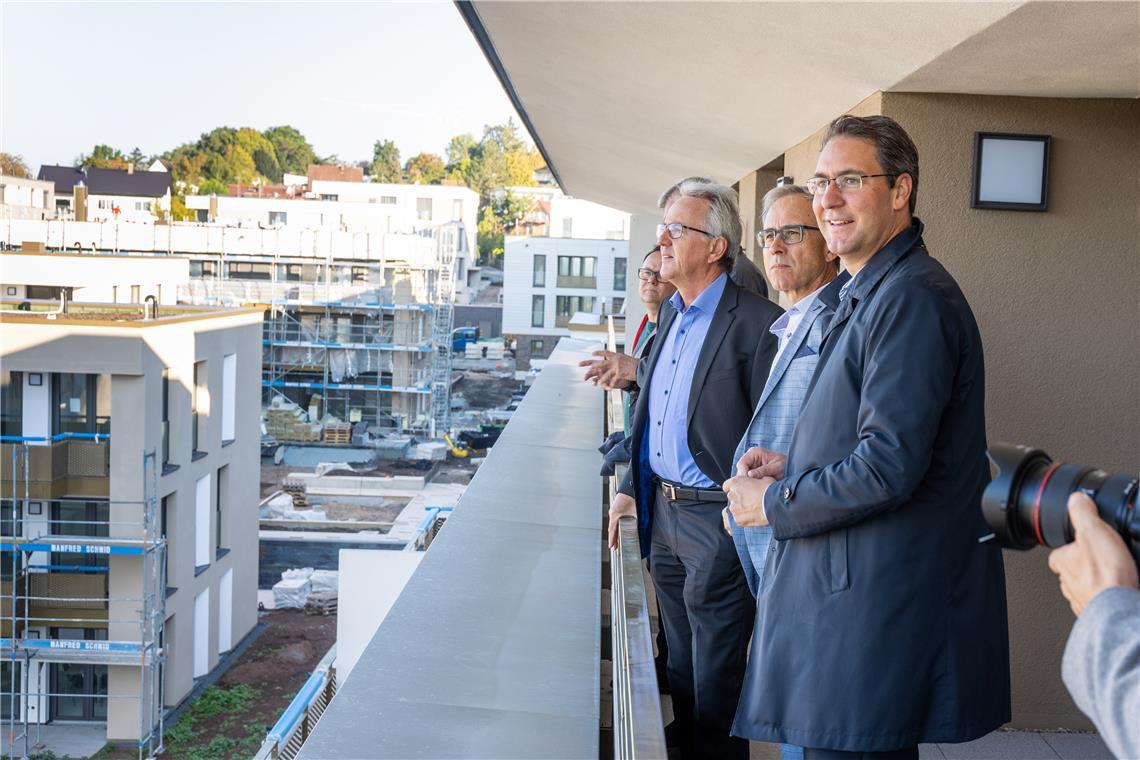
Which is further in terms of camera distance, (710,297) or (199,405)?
(199,405)

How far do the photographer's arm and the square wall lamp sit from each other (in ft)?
8.81

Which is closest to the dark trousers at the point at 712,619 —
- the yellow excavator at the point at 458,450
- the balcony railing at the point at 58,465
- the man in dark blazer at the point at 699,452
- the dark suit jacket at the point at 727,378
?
the man in dark blazer at the point at 699,452

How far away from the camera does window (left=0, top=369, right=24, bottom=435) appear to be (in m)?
18.4

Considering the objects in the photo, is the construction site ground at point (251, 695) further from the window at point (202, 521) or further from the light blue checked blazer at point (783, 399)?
the light blue checked blazer at point (783, 399)

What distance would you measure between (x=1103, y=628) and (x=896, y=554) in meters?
0.66

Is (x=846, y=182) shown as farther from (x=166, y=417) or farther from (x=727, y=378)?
(x=166, y=417)

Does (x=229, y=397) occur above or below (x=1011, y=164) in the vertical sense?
below

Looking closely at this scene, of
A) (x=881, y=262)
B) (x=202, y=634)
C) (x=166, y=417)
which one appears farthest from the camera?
(x=202, y=634)

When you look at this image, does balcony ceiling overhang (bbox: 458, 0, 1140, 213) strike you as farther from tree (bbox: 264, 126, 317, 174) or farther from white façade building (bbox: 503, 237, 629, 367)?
tree (bbox: 264, 126, 317, 174)

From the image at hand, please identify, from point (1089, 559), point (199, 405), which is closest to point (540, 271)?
point (199, 405)

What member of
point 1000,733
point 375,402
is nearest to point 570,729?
point 1000,733

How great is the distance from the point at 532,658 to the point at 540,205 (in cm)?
7533

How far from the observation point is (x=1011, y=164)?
3707 mm

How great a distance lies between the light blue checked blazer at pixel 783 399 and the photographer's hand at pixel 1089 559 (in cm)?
100
